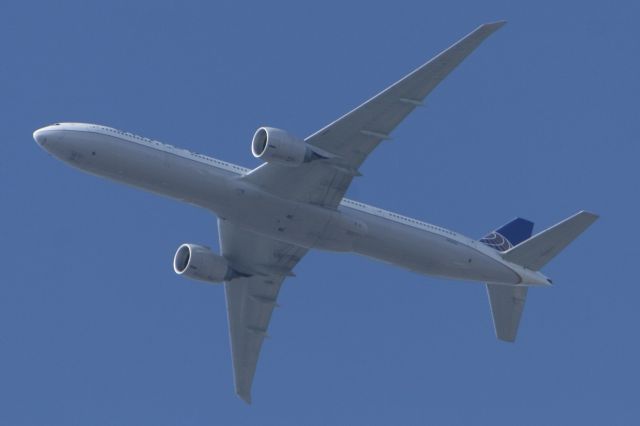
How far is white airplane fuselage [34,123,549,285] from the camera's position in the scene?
65.9m

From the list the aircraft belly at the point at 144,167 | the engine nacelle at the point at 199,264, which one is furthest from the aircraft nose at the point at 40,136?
the engine nacelle at the point at 199,264

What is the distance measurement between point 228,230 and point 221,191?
819 centimetres

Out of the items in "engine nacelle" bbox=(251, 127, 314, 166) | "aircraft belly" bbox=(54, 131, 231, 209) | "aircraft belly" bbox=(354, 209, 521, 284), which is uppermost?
"engine nacelle" bbox=(251, 127, 314, 166)

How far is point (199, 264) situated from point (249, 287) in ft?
17.9

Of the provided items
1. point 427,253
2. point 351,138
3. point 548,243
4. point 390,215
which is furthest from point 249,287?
point 548,243

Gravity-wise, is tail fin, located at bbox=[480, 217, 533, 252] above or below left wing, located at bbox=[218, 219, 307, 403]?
above

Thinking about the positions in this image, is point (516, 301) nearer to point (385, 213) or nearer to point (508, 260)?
point (508, 260)

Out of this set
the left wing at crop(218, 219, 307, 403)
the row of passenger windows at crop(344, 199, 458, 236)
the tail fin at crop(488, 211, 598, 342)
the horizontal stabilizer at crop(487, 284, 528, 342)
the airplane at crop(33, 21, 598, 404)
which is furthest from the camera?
the horizontal stabilizer at crop(487, 284, 528, 342)

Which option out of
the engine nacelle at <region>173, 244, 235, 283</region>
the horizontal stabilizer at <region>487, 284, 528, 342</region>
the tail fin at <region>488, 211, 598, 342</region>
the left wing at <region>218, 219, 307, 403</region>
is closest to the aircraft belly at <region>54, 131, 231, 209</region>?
the left wing at <region>218, 219, 307, 403</region>

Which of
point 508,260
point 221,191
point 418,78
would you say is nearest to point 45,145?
point 221,191

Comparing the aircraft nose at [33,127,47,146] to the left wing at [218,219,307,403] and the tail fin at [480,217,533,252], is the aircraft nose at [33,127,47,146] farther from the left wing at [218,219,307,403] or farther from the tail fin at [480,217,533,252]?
the tail fin at [480,217,533,252]

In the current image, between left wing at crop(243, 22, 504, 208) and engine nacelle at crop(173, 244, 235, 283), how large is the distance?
329 inches

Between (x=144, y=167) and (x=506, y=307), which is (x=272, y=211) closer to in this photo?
(x=144, y=167)

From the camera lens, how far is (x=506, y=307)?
76875mm
